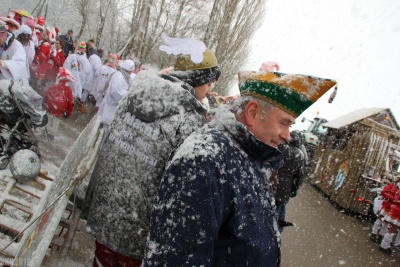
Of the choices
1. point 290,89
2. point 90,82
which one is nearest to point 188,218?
point 290,89

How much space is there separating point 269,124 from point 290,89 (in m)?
0.18

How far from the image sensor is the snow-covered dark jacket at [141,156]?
1842 mm

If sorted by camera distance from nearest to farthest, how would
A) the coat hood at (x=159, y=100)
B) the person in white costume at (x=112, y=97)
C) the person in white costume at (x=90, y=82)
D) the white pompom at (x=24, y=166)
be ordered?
the coat hood at (x=159, y=100) < the white pompom at (x=24, y=166) < the person in white costume at (x=112, y=97) < the person in white costume at (x=90, y=82)

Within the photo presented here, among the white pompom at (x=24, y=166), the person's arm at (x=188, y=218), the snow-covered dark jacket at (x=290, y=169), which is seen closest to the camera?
the person's arm at (x=188, y=218)

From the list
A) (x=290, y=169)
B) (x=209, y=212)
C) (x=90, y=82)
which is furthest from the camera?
(x=90, y=82)

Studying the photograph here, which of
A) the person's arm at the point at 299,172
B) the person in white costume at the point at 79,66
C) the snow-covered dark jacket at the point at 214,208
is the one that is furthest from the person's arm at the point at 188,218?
the person in white costume at the point at 79,66

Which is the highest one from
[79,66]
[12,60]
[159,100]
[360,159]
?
[360,159]

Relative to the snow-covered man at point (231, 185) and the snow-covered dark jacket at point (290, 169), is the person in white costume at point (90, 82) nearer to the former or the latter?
the snow-covered dark jacket at point (290, 169)

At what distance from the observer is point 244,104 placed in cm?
149

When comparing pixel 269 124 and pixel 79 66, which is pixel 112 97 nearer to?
pixel 79 66

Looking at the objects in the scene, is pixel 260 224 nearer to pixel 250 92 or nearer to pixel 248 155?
pixel 248 155

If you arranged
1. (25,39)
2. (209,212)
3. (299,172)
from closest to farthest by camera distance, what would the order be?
1. (209,212)
2. (299,172)
3. (25,39)

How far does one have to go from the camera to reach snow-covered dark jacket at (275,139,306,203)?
154 inches

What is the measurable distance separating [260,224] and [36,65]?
919 centimetres
